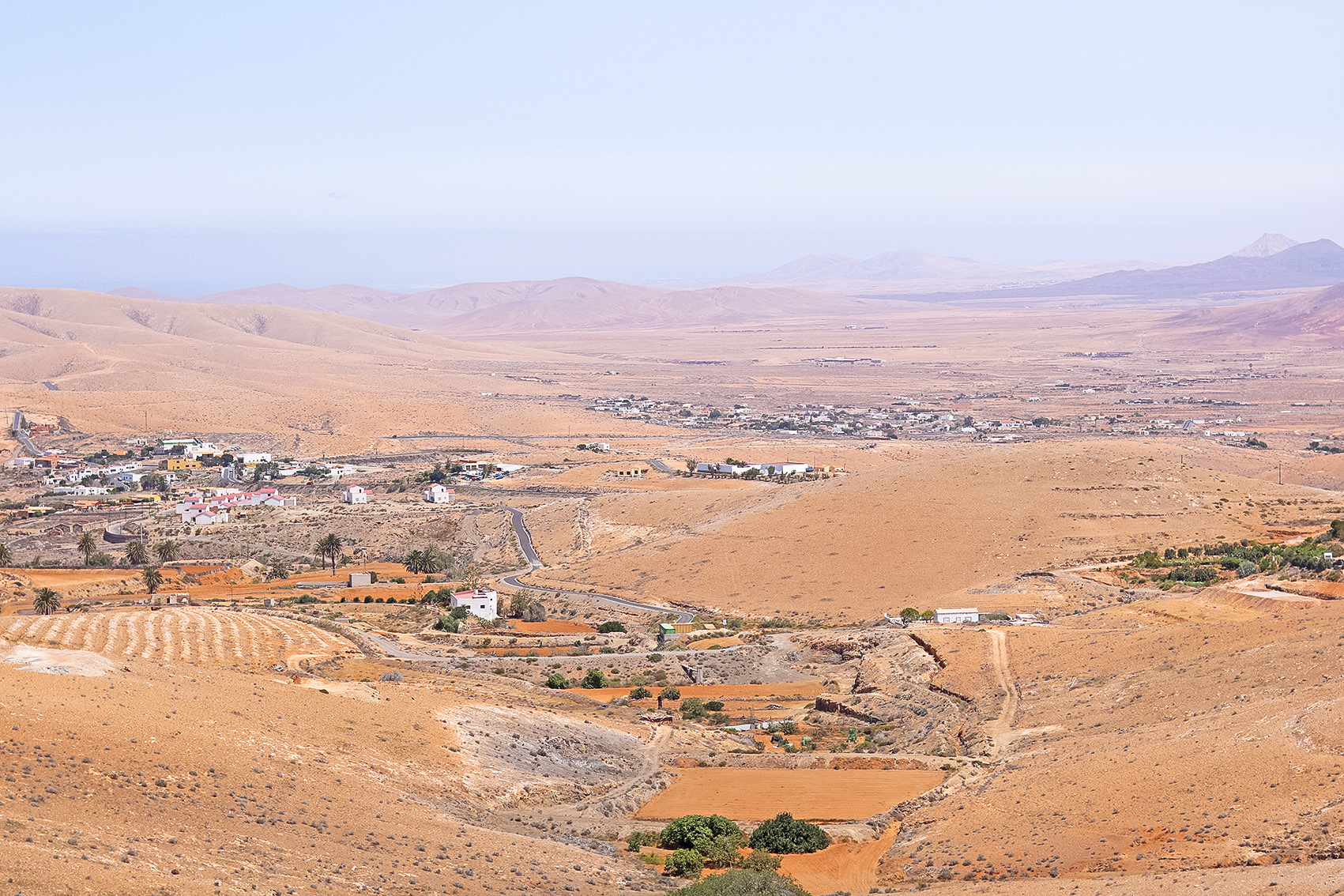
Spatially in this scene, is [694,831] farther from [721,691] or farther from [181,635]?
[181,635]

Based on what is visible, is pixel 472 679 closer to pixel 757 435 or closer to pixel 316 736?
pixel 316 736

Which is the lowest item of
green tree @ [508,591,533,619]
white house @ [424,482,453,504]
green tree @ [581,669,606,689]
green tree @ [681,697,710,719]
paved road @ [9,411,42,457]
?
paved road @ [9,411,42,457]

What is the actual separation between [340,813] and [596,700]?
42.9 feet

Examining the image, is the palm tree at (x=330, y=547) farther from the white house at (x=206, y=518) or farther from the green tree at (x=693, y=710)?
the green tree at (x=693, y=710)

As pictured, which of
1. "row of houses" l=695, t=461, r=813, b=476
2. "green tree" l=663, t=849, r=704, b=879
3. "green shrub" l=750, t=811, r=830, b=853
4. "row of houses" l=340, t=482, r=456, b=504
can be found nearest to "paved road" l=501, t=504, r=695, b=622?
"row of houses" l=340, t=482, r=456, b=504

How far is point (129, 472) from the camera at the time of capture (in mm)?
86688

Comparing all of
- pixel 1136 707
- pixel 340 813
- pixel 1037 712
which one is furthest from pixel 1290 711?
pixel 340 813

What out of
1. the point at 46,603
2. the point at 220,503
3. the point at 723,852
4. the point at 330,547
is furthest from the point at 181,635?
the point at 220,503

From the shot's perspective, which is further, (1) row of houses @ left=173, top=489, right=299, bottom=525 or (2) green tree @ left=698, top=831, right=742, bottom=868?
(1) row of houses @ left=173, top=489, right=299, bottom=525

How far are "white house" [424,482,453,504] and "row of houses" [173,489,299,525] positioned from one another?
8.15 meters

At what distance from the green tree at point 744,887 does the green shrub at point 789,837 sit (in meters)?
2.90

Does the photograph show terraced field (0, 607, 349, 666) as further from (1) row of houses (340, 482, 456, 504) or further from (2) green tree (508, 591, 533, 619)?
(1) row of houses (340, 482, 456, 504)

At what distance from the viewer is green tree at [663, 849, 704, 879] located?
18.0 metres

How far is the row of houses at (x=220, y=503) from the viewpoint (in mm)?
67125
